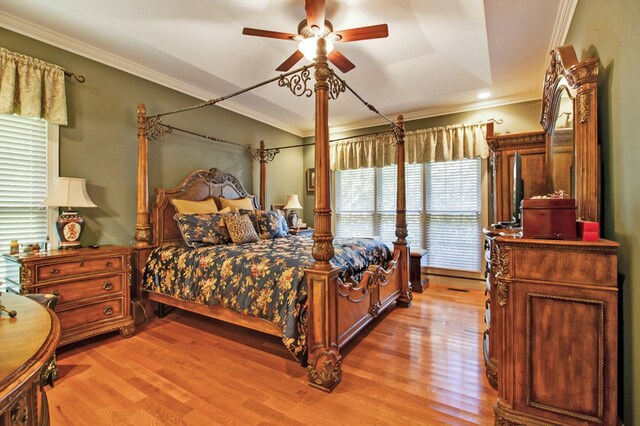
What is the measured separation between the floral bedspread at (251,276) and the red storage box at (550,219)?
1.26 meters

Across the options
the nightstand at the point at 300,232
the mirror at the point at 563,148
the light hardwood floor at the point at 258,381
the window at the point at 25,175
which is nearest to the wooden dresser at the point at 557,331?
the light hardwood floor at the point at 258,381

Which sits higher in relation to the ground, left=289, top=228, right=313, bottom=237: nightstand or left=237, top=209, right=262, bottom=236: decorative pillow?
left=237, top=209, right=262, bottom=236: decorative pillow

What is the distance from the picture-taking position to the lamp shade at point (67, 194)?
2.46 m

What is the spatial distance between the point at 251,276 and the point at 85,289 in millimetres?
1464

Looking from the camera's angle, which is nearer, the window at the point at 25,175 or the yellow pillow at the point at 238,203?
the window at the point at 25,175

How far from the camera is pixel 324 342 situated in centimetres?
199

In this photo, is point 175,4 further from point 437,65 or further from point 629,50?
point 629,50

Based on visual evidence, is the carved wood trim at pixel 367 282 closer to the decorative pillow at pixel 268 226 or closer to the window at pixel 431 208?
the window at pixel 431 208

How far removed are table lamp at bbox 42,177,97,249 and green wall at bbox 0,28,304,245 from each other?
1.03 feet

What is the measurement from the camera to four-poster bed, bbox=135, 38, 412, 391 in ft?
6.57

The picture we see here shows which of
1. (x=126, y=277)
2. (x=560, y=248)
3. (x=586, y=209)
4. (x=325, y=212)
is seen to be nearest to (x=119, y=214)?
(x=126, y=277)

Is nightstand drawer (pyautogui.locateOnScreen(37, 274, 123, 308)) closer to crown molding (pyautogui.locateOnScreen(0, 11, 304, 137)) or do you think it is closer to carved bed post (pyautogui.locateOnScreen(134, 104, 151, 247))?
carved bed post (pyautogui.locateOnScreen(134, 104, 151, 247))

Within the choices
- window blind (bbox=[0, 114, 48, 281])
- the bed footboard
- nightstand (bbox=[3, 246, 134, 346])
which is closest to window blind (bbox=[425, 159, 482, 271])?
the bed footboard

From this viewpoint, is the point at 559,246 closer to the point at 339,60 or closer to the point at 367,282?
the point at 367,282
